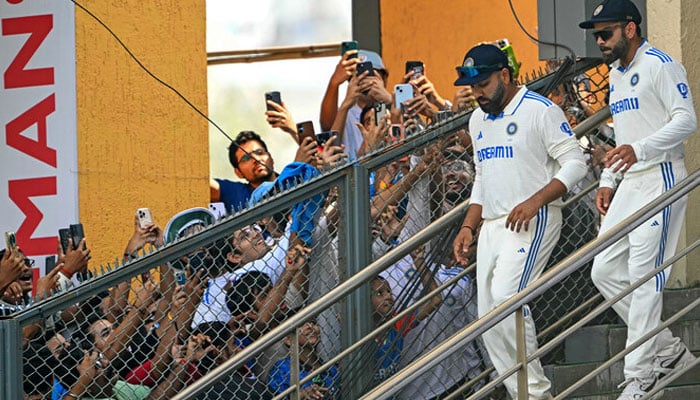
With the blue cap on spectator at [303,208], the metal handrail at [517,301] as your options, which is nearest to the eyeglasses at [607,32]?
the metal handrail at [517,301]

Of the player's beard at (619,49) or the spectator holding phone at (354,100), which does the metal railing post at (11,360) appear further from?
the player's beard at (619,49)

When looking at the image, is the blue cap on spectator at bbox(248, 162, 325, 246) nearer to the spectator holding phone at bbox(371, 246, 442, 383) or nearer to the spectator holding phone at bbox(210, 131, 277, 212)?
the spectator holding phone at bbox(371, 246, 442, 383)

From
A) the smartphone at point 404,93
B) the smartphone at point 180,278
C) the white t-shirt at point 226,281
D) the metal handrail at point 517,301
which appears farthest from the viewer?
the smartphone at point 404,93

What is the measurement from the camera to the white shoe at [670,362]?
705 centimetres

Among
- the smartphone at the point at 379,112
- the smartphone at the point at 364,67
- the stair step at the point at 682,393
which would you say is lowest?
the stair step at the point at 682,393

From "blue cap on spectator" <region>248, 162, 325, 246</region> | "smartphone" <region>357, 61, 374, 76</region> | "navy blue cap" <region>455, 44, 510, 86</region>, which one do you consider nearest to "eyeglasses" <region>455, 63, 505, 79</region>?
"navy blue cap" <region>455, 44, 510, 86</region>

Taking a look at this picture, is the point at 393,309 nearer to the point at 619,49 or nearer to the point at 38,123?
the point at 619,49

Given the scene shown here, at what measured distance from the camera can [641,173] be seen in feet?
24.0

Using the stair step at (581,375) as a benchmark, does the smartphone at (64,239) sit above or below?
above

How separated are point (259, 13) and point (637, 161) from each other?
9.52 m

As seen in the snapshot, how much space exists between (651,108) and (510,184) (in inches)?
30.0

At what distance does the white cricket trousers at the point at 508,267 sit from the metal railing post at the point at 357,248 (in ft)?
2.23

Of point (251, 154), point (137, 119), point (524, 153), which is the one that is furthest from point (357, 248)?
point (137, 119)

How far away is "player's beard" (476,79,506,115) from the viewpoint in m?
7.60
